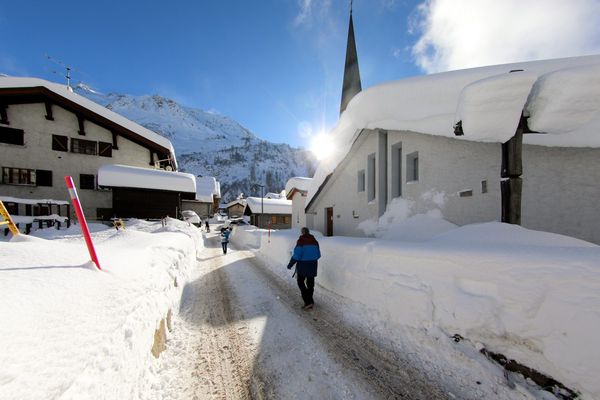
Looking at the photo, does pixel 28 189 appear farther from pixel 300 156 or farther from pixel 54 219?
pixel 300 156

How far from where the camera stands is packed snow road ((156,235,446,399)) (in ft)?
9.39

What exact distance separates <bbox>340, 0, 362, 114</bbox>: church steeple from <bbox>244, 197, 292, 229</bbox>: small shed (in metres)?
18.9

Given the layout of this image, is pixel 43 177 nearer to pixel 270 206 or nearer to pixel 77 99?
pixel 77 99

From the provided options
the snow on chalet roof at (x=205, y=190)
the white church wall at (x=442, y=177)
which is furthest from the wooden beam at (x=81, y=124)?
the white church wall at (x=442, y=177)

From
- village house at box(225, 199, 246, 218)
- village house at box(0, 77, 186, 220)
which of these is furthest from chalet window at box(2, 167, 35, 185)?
village house at box(225, 199, 246, 218)

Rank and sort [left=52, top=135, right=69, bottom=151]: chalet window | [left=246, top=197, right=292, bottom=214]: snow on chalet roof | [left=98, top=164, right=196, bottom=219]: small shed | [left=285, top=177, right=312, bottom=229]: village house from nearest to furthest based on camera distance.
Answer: [left=98, top=164, right=196, bottom=219]: small shed < [left=52, top=135, right=69, bottom=151]: chalet window < [left=285, top=177, right=312, bottom=229]: village house < [left=246, top=197, right=292, bottom=214]: snow on chalet roof

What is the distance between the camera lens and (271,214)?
117 ft

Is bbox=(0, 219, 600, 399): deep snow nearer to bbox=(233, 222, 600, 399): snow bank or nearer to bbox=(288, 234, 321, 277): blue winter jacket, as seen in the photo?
bbox=(233, 222, 600, 399): snow bank

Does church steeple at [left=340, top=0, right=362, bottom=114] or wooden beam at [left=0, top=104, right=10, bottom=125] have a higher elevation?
church steeple at [left=340, top=0, right=362, bottom=114]

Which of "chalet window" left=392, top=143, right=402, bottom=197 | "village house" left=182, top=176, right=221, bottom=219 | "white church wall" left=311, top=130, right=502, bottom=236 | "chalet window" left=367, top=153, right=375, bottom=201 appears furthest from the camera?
"village house" left=182, top=176, right=221, bottom=219

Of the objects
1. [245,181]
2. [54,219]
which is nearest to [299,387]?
[54,219]

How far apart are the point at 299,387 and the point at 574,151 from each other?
799 cm

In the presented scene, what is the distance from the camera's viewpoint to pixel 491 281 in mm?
3219

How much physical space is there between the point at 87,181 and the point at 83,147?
2.67 m
